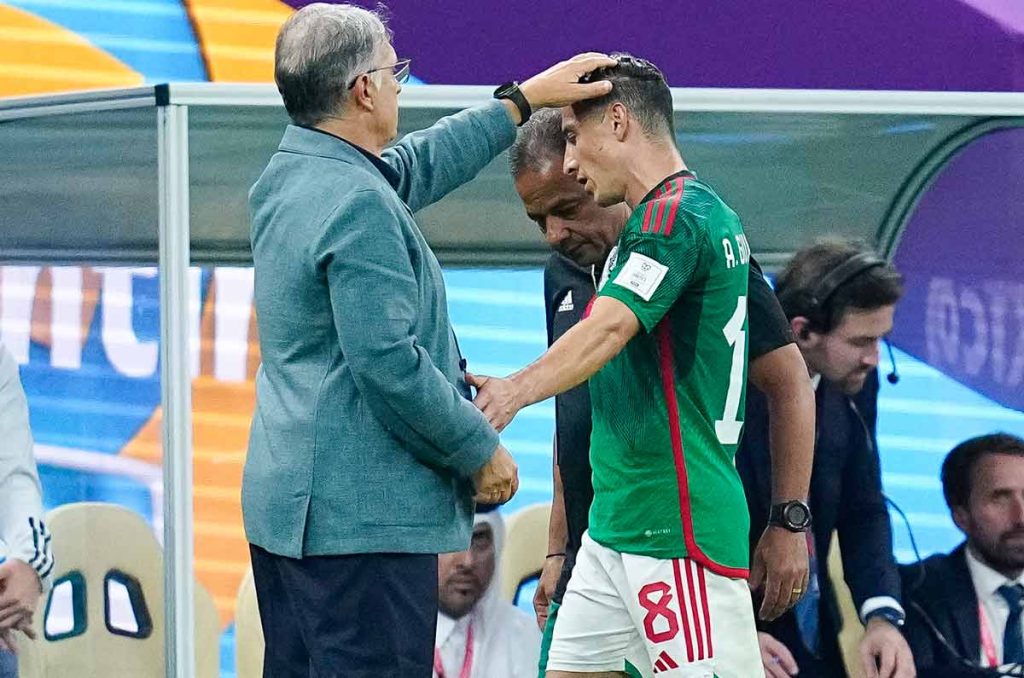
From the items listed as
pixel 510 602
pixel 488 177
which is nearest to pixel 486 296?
pixel 488 177

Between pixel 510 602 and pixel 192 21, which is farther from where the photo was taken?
pixel 192 21

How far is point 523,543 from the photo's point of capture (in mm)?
3281

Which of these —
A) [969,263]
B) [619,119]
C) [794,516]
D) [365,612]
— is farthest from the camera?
[969,263]

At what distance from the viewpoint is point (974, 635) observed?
10.9 ft

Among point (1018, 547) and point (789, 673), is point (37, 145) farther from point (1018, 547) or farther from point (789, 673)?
point (1018, 547)

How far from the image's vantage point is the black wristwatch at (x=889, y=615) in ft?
10.8

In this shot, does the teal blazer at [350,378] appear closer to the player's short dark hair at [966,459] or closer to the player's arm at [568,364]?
the player's arm at [568,364]

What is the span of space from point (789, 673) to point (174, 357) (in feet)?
4.91

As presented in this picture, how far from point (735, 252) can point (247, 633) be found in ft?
4.64

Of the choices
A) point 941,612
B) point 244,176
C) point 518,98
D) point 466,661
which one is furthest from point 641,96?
point 941,612

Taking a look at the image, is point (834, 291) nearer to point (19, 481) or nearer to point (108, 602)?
point (108, 602)

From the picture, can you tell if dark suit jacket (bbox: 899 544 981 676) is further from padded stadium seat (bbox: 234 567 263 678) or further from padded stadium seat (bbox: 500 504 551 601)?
padded stadium seat (bbox: 234 567 263 678)

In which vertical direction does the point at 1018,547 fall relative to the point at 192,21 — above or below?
below

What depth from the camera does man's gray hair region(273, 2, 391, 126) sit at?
2219 mm
